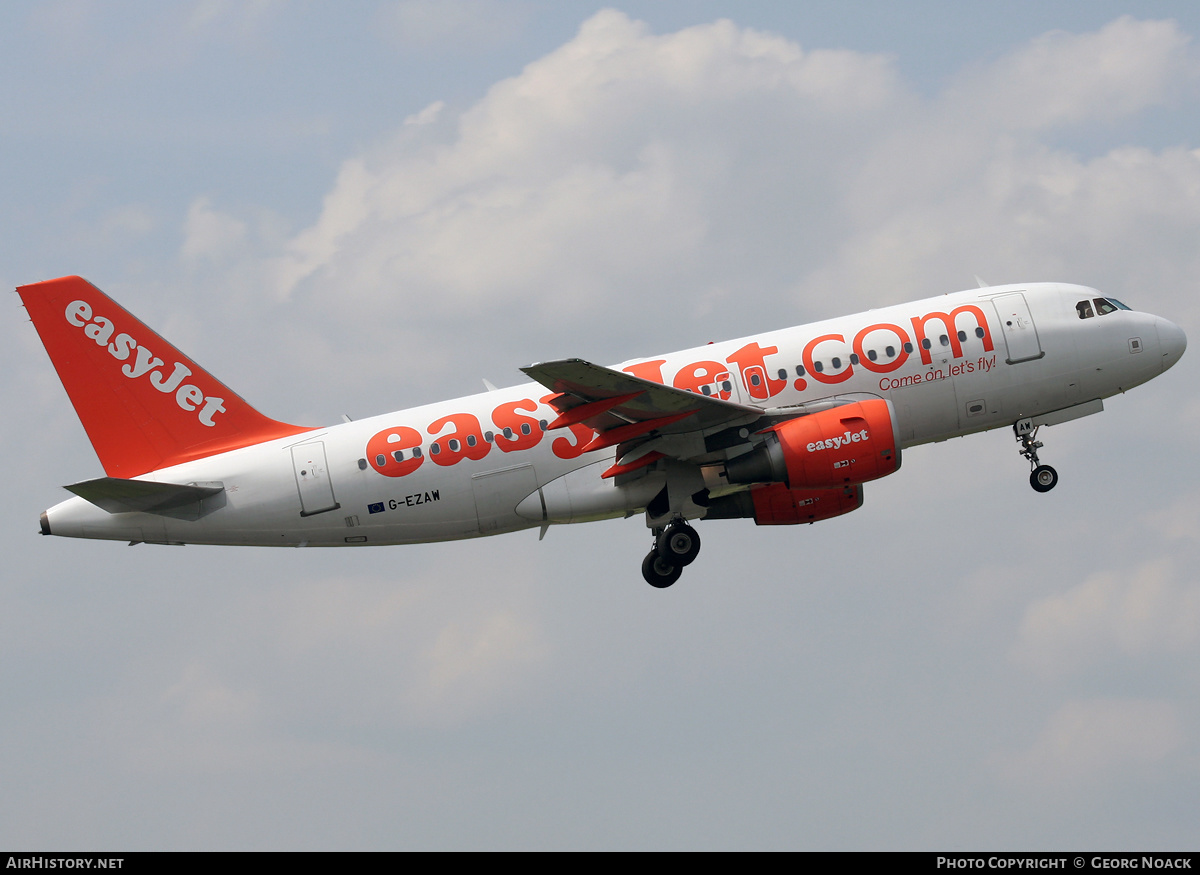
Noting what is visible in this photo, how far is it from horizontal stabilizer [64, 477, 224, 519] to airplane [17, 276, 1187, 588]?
0.06m

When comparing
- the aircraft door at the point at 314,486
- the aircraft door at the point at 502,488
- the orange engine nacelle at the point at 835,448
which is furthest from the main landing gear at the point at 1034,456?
the aircraft door at the point at 314,486

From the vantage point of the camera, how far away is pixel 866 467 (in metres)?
32.8

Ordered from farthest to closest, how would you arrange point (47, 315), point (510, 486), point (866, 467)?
point (47, 315)
point (510, 486)
point (866, 467)

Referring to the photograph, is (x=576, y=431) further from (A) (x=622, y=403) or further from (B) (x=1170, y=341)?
(B) (x=1170, y=341)

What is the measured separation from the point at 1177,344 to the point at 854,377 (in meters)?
10.4

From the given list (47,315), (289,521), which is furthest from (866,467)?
(47,315)

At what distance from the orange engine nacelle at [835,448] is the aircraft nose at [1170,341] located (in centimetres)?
964

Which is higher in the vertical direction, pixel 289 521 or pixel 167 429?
pixel 167 429

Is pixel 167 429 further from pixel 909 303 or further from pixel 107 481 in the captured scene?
pixel 909 303

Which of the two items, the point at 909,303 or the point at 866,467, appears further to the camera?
the point at 909,303

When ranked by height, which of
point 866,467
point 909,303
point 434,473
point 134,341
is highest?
point 134,341

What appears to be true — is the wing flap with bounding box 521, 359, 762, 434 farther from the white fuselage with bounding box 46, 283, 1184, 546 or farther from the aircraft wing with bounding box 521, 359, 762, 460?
the white fuselage with bounding box 46, 283, 1184, 546

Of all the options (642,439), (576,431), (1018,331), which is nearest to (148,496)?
(576,431)

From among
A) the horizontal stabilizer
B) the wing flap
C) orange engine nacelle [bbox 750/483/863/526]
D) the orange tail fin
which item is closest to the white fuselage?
the horizontal stabilizer
